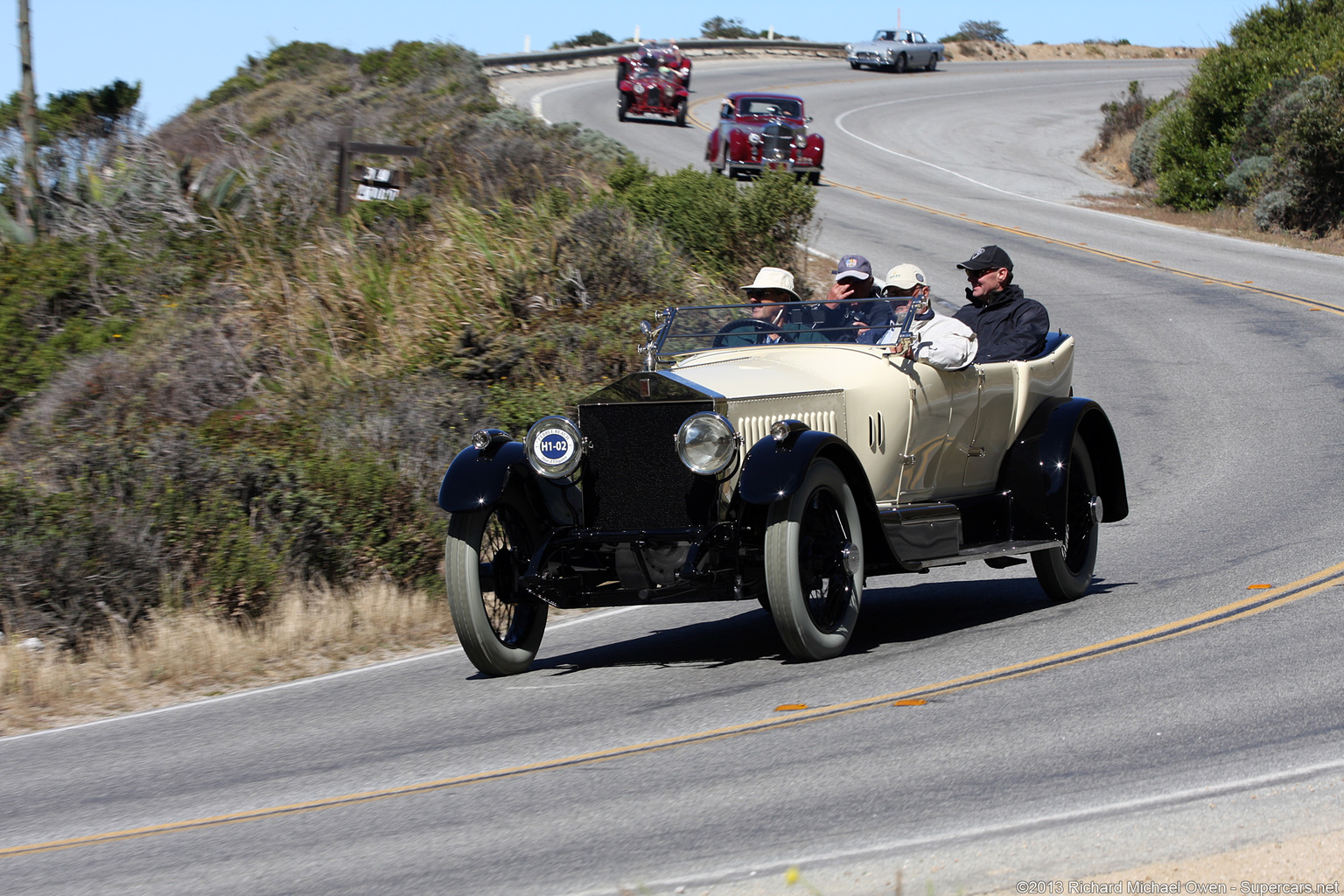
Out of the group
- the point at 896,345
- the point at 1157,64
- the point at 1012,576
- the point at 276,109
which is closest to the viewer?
the point at 896,345

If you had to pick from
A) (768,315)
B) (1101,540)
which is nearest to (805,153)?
(1101,540)

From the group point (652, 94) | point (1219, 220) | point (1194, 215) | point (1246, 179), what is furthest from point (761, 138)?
point (652, 94)

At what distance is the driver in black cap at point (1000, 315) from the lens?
8633 millimetres

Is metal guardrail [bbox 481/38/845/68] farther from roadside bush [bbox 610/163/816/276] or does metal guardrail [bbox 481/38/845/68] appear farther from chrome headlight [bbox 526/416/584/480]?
chrome headlight [bbox 526/416/584/480]

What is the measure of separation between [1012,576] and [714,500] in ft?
12.5

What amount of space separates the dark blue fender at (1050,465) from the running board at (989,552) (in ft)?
0.59

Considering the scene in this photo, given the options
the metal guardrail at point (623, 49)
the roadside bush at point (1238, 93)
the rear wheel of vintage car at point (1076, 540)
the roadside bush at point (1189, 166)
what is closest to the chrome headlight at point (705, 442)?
the rear wheel of vintage car at point (1076, 540)

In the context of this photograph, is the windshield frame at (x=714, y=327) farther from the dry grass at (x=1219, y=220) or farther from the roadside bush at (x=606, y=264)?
the dry grass at (x=1219, y=220)

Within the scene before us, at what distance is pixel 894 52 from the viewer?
194ft

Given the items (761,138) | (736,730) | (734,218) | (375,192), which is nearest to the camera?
(736,730)

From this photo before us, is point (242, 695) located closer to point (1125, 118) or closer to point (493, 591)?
point (493, 591)

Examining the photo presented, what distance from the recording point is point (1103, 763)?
16.0ft

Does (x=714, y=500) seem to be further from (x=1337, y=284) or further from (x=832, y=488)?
(x=1337, y=284)

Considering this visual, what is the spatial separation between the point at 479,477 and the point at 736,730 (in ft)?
6.79
